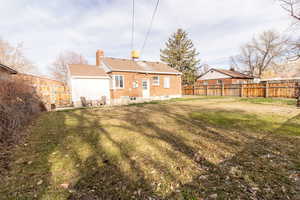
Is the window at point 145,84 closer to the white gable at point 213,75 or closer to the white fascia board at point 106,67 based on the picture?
the white fascia board at point 106,67

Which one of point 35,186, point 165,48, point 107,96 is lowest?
point 35,186

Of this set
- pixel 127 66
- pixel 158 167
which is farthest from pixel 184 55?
pixel 158 167

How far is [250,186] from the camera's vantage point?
187 cm

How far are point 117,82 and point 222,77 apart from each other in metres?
22.1

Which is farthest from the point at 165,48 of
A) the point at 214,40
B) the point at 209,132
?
the point at 209,132

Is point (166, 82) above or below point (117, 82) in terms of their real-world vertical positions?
above

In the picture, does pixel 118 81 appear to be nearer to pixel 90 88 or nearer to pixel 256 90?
pixel 90 88

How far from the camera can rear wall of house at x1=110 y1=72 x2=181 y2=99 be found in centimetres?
1396

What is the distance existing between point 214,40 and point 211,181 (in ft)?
76.2

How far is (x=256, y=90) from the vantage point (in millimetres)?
14867

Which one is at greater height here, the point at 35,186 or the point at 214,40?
the point at 214,40

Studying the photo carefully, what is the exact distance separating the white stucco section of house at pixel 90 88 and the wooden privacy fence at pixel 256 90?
14.4 m

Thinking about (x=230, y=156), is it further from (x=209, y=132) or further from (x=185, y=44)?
(x=185, y=44)

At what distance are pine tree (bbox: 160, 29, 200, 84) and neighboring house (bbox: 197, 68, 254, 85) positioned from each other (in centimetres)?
290
